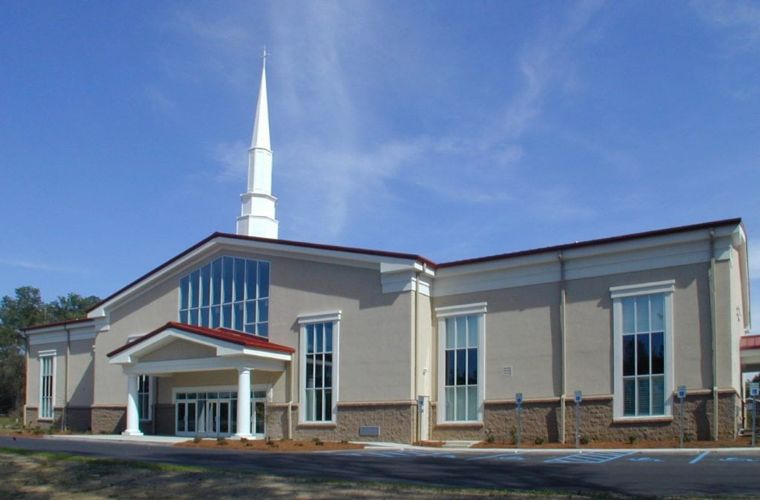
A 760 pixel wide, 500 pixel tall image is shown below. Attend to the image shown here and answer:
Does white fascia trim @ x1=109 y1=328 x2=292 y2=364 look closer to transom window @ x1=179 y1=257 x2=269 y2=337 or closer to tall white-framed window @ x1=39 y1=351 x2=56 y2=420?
transom window @ x1=179 y1=257 x2=269 y2=337

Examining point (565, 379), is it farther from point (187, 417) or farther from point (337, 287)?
point (187, 417)

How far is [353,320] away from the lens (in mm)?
32031

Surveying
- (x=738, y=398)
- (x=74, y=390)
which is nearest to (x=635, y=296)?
(x=738, y=398)

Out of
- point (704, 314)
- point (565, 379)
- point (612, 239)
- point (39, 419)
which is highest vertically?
point (612, 239)

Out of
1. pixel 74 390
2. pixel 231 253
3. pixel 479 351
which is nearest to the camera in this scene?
pixel 479 351

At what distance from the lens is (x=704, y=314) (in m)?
26.0

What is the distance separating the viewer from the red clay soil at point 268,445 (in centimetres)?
2795

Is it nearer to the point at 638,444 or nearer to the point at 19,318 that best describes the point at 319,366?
the point at 638,444

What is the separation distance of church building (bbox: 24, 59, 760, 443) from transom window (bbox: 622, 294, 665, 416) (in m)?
0.04

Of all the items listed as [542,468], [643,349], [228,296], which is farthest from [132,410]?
[542,468]

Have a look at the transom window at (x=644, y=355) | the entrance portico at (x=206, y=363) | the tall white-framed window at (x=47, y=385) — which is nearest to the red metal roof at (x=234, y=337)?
the entrance portico at (x=206, y=363)

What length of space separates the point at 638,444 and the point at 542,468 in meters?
8.60

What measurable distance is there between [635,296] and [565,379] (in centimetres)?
355

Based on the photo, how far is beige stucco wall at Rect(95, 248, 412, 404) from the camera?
3070cm
